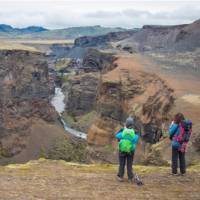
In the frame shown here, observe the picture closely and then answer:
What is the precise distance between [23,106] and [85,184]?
4858 cm

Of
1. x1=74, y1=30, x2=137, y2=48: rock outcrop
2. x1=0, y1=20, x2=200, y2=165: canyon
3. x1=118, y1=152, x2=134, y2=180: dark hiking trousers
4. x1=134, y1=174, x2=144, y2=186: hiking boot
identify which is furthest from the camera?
x1=74, y1=30, x2=137, y2=48: rock outcrop

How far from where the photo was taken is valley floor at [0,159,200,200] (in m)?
11.7

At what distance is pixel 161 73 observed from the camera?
52844 millimetres

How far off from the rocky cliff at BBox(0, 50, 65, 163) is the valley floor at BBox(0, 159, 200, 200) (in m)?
26.4

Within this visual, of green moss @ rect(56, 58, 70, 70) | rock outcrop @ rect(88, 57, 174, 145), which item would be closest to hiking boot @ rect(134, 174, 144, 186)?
rock outcrop @ rect(88, 57, 174, 145)

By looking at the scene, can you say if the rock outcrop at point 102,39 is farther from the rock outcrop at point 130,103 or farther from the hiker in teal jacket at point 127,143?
the hiker in teal jacket at point 127,143

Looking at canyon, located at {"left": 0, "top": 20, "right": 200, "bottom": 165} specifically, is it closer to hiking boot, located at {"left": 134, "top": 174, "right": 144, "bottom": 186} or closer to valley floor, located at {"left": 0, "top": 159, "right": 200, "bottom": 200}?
valley floor, located at {"left": 0, "top": 159, "right": 200, "bottom": 200}

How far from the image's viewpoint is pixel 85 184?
12672 mm

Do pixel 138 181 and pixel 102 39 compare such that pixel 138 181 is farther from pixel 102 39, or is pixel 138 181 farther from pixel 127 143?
pixel 102 39

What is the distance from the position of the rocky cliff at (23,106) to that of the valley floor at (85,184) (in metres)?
26.4

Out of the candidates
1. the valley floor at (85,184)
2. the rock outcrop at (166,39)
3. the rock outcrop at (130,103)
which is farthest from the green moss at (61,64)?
the valley floor at (85,184)

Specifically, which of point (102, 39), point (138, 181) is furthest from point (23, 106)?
point (102, 39)

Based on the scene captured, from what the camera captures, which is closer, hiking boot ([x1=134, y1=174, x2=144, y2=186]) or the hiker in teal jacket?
hiking boot ([x1=134, y1=174, x2=144, y2=186])

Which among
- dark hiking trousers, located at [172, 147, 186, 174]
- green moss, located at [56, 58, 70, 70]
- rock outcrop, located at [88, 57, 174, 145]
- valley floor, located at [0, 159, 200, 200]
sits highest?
dark hiking trousers, located at [172, 147, 186, 174]
